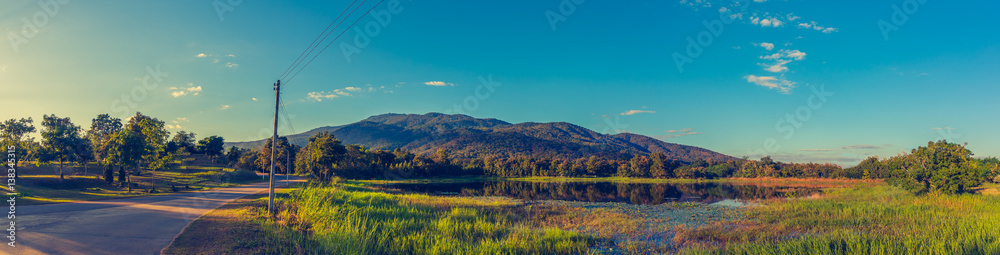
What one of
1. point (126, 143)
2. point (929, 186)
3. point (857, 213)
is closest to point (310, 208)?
point (126, 143)

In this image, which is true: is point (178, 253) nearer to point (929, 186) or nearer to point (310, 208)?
point (310, 208)

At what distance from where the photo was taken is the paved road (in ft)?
29.2

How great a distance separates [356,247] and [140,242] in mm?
5579

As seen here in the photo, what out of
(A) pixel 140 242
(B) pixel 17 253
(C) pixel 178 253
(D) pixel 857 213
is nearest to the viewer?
(B) pixel 17 253

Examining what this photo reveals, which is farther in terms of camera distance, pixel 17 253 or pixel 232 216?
pixel 232 216

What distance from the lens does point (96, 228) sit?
11.1m

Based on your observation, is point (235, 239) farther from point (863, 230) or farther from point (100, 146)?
point (100, 146)

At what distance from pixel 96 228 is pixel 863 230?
88.3ft

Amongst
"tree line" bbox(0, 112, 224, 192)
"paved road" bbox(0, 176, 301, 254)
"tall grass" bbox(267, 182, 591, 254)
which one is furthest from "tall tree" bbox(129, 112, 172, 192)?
"tall grass" bbox(267, 182, 591, 254)

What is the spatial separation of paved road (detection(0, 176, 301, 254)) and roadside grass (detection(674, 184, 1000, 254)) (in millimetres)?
15592

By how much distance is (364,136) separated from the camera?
607ft

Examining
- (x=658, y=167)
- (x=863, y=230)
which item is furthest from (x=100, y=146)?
(x=658, y=167)

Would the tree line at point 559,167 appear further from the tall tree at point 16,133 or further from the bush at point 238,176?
the tall tree at point 16,133

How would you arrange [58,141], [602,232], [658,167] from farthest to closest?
1. [658,167]
2. [58,141]
3. [602,232]
